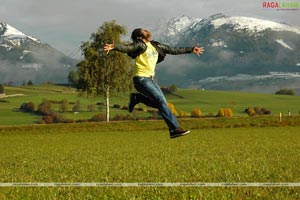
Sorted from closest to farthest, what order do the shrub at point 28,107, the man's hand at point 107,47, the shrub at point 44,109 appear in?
the man's hand at point 107,47 → the shrub at point 44,109 → the shrub at point 28,107

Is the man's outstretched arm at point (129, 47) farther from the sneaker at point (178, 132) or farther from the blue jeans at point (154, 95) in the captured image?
the sneaker at point (178, 132)

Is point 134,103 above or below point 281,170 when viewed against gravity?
above

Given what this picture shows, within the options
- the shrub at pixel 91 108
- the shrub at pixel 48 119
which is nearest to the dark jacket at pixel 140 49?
the shrub at pixel 48 119

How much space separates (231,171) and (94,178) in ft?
13.7

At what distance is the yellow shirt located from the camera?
10.5m

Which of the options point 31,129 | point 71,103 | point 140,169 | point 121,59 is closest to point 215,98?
point 71,103

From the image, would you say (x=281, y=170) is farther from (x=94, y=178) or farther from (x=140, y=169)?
(x=94, y=178)

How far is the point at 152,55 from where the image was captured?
34.9 feet

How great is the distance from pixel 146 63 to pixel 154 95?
708mm

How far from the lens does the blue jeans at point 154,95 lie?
10.3 meters

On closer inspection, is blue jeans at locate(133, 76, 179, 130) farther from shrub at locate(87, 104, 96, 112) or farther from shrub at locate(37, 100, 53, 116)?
shrub at locate(87, 104, 96, 112)

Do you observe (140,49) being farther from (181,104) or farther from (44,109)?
(181,104)

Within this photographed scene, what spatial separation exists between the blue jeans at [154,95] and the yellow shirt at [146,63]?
0.14 meters

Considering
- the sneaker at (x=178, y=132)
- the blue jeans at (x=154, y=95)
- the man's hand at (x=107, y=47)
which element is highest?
the man's hand at (x=107, y=47)
